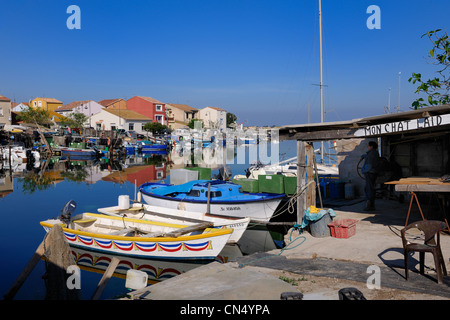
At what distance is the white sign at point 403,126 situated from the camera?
29.9 feet

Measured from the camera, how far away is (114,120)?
83.6m

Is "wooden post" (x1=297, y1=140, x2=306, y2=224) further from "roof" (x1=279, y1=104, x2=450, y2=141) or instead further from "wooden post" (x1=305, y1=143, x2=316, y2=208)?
"roof" (x1=279, y1=104, x2=450, y2=141)

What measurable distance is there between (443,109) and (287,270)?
5217mm

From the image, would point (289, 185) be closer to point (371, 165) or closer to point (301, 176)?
point (371, 165)

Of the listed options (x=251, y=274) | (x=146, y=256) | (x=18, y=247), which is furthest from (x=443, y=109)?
(x=18, y=247)

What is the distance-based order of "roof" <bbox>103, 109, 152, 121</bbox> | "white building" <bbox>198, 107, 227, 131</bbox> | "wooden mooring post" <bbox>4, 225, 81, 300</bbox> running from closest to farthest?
"wooden mooring post" <bbox>4, 225, 81, 300</bbox>
"roof" <bbox>103, 109, 152, 121</bbox>
"white building" <bbox>198, 107, 227, 131</bbox>

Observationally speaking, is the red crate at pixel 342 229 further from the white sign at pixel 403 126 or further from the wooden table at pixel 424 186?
the white sign at pixel 403 126

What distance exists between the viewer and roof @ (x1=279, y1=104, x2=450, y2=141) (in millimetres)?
9500

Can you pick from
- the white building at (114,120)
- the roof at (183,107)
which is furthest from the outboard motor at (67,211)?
the roof at (183,107)

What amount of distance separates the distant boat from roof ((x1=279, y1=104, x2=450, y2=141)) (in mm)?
3809

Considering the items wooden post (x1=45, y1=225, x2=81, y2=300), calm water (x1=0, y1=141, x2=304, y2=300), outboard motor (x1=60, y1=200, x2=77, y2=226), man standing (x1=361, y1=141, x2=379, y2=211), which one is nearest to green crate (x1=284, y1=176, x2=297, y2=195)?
calm water (x1=0, y1=141, x2=304, y2=300)

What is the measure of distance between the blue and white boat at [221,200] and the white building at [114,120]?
6613 centimetres

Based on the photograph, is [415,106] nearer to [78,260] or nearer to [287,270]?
[287,270]

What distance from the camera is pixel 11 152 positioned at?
181ft
